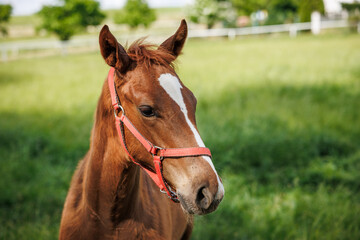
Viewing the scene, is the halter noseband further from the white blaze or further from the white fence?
the white fence

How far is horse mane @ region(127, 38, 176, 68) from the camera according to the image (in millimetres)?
1751

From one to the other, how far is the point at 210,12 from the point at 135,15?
10.1m

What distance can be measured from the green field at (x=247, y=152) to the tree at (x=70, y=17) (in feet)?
76.5

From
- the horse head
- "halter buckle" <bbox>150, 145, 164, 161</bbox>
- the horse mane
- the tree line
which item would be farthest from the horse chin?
the tree line

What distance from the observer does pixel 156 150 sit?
1624 mm

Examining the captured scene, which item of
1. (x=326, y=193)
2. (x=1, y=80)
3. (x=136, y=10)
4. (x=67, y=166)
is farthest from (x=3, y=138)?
(x=136, y=10)

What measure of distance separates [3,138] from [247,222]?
4752mm

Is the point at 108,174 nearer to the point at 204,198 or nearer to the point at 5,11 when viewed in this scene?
the point at 204,198

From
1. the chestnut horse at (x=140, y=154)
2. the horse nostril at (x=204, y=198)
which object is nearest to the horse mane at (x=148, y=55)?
the chestnut horse at (x=140, y=154)

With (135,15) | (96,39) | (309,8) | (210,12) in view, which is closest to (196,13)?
(210,12)

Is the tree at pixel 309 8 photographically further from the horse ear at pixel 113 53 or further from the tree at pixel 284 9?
the horse ear at pixel 113 53

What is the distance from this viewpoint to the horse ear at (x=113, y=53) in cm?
167

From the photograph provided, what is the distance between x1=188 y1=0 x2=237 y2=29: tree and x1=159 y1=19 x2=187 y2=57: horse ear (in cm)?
3878

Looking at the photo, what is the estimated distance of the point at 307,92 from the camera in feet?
27.0
